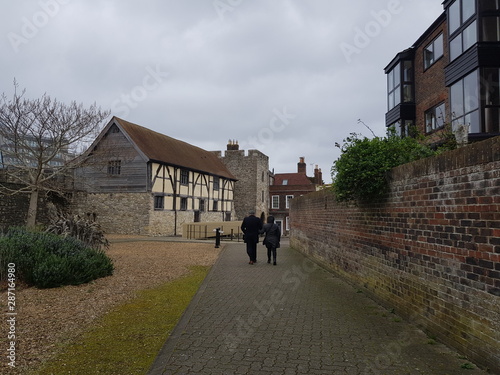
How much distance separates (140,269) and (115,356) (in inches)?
269

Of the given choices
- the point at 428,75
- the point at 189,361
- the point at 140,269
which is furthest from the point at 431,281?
the point at 428,75

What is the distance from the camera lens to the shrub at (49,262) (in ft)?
25.5

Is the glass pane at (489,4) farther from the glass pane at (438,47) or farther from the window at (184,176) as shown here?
the window at (184,176)

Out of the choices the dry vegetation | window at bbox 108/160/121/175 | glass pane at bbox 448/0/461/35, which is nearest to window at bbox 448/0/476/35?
glass pane at bbox 448/0/461/35

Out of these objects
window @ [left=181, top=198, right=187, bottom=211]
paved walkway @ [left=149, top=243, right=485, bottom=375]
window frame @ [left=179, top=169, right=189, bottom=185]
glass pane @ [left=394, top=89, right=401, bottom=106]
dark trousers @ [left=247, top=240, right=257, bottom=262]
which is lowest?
paved walkway @ [left=149, top=243, right=485, bottom=375]

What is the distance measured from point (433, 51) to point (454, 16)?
3.10 metres

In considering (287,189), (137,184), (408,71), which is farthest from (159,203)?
(287,189)

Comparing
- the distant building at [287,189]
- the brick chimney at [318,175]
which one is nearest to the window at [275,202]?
the distant building at [287,189]

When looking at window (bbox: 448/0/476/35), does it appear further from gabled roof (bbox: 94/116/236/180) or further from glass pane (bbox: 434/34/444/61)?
gabled roof (bbox: 94/116/236/180)

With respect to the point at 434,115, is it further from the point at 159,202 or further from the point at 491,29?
the point at 159,202

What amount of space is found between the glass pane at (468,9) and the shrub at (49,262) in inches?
576

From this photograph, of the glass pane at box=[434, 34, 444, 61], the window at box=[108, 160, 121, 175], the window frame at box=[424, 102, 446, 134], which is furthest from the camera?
the window at box=[108, 160, 121, 175]

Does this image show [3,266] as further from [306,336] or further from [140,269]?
[306,336]

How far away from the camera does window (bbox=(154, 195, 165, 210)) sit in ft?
93.3
